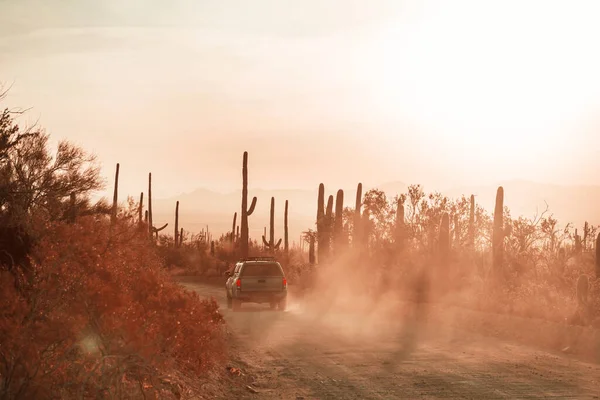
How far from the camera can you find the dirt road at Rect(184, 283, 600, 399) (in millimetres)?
12117

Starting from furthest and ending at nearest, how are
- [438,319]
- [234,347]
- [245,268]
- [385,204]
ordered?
1. [385,204]
2. [245,268]
3. [438,319]
4. [234,347]

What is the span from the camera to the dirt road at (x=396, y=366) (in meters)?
12.1

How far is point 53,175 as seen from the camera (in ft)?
66.7

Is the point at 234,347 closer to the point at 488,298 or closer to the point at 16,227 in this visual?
the point at 16,227

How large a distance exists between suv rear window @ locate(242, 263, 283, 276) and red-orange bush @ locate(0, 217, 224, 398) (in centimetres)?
1670

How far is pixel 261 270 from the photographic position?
2912cm

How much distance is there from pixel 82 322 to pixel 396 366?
700 cm

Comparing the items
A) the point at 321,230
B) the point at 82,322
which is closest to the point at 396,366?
the point at 82,322

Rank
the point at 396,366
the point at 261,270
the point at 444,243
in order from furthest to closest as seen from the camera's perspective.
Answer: the point at 444,243 → the point at 261,270 → the point at 396,366

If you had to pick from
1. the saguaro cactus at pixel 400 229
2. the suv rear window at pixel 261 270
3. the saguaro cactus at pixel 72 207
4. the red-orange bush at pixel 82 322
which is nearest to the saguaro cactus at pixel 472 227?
the saguaro cactus at pixel 400 229

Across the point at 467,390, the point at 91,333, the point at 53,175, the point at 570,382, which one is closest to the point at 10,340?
the point at 91,333

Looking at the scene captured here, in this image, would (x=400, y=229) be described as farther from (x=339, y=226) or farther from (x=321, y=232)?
(x=321, y=232)

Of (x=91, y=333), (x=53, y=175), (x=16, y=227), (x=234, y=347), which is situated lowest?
(x=234, y=347)

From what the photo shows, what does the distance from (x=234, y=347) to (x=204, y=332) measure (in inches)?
204
